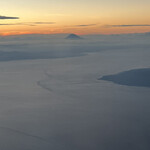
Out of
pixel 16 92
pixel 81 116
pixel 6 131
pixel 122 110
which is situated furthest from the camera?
pixel 16 92

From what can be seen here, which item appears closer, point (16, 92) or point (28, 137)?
point (28, 137)

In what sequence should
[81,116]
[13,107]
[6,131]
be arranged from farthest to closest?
[13,107], [81,116], [6,131]

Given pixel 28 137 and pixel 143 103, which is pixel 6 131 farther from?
pixel 143 103

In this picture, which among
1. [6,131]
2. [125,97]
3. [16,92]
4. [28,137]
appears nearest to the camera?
[28,137]

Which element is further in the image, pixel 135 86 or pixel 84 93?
pixel 135 86

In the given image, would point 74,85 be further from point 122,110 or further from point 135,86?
point 122,110

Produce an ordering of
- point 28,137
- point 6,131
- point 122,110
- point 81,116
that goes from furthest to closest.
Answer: point 122,110, point 81,116, point 6,131, point 28,137

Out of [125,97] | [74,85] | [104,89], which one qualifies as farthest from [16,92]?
[125,97]

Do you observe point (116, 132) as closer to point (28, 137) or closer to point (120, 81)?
point (28, 137)

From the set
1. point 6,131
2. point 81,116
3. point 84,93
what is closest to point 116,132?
point 81,116
